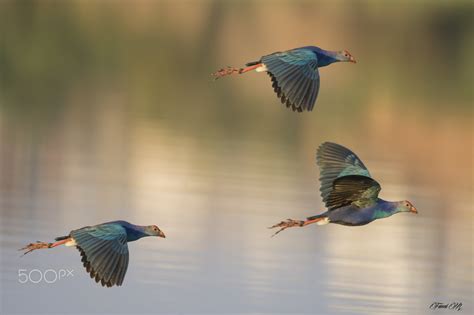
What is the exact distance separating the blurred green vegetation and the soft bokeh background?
0.07 metres

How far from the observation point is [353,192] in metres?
11.3

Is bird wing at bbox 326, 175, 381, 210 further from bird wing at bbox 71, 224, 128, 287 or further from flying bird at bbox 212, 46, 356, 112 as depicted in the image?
bird wing at bbox 71, 224, 128, 287

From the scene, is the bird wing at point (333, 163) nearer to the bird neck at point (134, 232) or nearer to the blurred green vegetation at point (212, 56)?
the bird neck at point (134, 232)

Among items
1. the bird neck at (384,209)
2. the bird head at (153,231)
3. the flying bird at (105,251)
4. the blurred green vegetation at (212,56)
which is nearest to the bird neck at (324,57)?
the bird neck at (384,209)

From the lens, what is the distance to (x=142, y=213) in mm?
15023

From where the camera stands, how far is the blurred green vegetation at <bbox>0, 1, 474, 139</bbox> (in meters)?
22.4

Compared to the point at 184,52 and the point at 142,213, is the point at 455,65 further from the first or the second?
the point at 142,213

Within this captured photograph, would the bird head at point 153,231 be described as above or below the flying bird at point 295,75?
below

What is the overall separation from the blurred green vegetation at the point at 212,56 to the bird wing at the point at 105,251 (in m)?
9.02

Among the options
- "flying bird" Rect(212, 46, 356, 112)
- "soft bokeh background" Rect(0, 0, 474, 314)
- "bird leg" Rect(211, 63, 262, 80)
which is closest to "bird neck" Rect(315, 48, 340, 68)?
"flying bird" Rect(212, 46, 356, 112)

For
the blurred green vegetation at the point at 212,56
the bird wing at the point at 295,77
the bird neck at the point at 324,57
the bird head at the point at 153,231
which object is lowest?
the bird head at the point at 153,231

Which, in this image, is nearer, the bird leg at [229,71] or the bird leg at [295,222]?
the bird leg at [295,222]

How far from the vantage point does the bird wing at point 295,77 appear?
420 inches

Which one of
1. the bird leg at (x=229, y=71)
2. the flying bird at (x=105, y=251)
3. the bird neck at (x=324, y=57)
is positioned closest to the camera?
the flying bird at (x=105, y=251)
